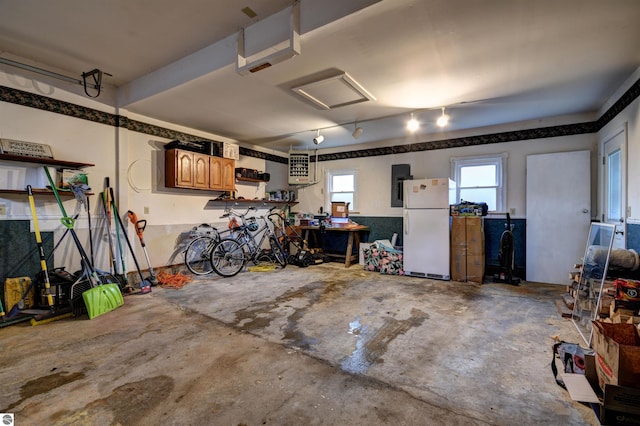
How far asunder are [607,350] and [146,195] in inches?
222

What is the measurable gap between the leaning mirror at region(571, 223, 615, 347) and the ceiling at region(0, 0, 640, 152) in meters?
1.80

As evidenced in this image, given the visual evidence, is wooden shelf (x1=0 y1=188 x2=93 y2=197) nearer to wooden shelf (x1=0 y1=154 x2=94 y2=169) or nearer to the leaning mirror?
wooden shelf (x1=0 y1=154 x2=94 y2=169)

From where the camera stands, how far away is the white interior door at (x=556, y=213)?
441cm

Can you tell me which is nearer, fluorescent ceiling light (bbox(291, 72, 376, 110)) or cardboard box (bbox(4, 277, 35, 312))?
cardboard box (bbox(4, 277, 35, 312))

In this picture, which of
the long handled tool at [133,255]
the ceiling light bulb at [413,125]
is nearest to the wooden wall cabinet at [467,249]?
the ceiling light bulb at [413,125]

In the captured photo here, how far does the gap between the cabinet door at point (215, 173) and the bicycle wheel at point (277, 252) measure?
152 centimetres

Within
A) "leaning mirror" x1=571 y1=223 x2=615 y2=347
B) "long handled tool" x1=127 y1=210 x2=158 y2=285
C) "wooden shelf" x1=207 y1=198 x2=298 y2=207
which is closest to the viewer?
"leaning mirror" x1=571 y1=223 x2=615 y2=347

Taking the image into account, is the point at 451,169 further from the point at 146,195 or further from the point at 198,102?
the point at 146,195

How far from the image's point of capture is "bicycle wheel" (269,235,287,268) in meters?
5.93

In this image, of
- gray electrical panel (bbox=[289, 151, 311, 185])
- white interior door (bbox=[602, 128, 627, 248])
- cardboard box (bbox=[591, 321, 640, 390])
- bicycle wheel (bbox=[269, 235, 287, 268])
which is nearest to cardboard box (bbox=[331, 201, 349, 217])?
gray electrical panel (bbox=[289, 151, 311, 185])

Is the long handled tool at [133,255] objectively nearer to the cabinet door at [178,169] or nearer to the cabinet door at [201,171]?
the cabinet door at [178,169]

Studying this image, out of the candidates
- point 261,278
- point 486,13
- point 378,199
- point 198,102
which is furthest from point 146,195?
point 486,13

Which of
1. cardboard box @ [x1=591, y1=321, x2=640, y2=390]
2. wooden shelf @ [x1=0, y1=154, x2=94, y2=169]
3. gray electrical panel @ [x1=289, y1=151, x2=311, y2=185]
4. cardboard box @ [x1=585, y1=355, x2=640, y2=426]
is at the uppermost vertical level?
gray electrical panel @ [x1=289, y1=151, x2=311, y2=185]

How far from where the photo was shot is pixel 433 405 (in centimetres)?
173
